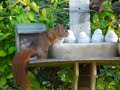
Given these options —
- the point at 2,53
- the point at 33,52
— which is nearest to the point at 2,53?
the point at 2,53

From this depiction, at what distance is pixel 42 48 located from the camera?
1.76 m

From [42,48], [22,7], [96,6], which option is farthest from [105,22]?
[42,48]

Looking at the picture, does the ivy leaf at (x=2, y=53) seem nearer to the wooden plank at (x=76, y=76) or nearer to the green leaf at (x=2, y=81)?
the green leaf at (x=2, y=81)

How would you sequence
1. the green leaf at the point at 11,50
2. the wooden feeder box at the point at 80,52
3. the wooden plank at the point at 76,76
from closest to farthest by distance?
the wooden feeder box at the point at 80,52
the wooden plank at the point at 76,76
the green leaf at the point at 11,50

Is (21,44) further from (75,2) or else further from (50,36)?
(75,2)

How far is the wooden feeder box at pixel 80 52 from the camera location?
1.72 meters

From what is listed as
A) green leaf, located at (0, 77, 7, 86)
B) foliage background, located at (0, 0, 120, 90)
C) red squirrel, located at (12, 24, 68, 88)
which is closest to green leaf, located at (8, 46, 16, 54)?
foliage background, located at (0, 0, 120, 90)

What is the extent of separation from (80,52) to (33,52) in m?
0.18

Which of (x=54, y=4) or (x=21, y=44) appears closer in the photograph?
(x=21, y=44)

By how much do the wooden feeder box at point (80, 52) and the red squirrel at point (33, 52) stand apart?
0.03 m

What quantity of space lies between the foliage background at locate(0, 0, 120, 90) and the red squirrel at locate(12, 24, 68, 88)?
292 mm

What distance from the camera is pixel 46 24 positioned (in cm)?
213

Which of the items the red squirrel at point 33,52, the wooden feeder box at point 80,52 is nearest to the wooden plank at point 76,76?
the wooden feeder box at point 80,52

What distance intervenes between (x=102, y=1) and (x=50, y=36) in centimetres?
35
